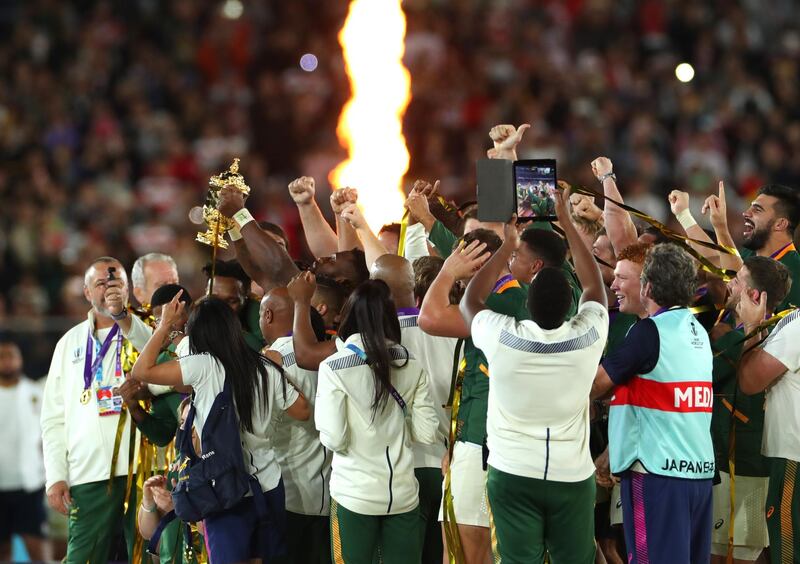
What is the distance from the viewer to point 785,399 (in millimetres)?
6336

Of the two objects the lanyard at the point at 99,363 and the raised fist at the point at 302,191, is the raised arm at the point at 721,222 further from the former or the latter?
the lanyard at the point at 99,363

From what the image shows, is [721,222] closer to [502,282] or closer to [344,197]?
[502,282]

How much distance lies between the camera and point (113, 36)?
17.0m

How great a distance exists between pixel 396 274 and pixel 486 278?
0.98 metres

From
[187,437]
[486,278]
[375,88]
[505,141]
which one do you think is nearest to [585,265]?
[486,278]

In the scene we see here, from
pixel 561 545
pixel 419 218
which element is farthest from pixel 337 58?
pixel 561 545

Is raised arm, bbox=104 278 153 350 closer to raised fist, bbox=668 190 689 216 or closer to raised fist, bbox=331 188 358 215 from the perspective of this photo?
raised fist, bbox=331 188 358 215

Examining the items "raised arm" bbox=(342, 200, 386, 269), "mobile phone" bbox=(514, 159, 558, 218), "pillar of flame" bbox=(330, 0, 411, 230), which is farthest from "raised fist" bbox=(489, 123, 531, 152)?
"pillar of flame" bbox=(330, 0, 411, 230)

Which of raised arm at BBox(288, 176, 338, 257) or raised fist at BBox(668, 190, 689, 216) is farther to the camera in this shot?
raised arm at BBox(288, 176, 338, 257)

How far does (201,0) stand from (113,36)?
4.61 ft

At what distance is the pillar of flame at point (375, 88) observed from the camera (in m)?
14.4

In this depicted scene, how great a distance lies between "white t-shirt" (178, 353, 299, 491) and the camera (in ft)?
20.0

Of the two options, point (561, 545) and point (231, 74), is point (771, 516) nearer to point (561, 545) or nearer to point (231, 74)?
point (561, 545)

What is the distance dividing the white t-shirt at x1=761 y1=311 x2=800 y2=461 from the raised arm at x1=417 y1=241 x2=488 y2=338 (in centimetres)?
152
